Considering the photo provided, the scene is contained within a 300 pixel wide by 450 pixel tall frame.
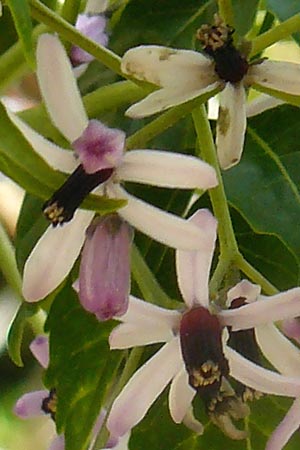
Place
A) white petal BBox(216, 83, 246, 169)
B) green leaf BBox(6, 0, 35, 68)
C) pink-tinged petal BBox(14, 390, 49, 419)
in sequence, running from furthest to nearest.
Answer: pink-tinged petal BBox(14, 390, 49, 419) → white petal BBox(216, 83, 246, 169) → green leaf BBox(6, 0, 35, 68)

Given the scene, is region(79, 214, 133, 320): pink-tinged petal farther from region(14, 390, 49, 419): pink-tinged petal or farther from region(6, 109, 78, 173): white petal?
region(14, 390, 49, 419): pink-tinged petal

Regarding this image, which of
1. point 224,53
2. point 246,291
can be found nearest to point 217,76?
point 224,53

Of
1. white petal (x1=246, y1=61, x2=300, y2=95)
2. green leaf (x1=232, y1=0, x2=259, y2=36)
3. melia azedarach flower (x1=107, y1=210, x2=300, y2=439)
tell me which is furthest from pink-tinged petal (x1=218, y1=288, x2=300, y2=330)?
green leaf (x1=232, y1=0, x2=259, y2=36)

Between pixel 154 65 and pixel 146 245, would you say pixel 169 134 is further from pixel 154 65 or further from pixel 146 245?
pixel 154 65

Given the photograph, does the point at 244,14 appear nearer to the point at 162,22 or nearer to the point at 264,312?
the point at 162,22

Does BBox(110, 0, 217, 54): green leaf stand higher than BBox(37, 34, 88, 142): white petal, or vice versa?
BBox(37, 34, 88, 142): white petal

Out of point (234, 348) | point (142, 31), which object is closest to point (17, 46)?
point (142, 31)

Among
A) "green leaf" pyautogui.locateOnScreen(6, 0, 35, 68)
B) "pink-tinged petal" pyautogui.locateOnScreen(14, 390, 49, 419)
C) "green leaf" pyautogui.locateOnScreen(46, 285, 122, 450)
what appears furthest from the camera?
"pink-tinged petal" pyautogui.locateOnScreen(14, 390, 49, 419)
